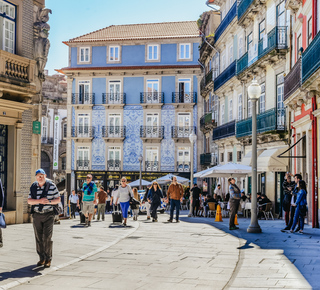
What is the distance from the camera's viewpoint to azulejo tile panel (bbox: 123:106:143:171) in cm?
4781

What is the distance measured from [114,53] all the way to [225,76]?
17.4m

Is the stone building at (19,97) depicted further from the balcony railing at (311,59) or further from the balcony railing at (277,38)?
the balcony railing at (277,38)

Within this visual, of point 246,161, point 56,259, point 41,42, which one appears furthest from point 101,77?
point 56,259

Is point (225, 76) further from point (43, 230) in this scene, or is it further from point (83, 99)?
point (43, 230)

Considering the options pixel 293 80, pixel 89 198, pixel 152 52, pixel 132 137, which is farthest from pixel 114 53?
pixel 89 198

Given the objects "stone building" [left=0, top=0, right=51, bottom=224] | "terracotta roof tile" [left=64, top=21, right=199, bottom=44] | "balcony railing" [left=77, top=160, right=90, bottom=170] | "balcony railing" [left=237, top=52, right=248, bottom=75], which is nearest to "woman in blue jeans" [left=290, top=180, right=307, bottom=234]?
"stone building" [left=0, top=0, right=51, bottom=224]

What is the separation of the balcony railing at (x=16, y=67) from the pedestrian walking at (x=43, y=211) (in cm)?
788

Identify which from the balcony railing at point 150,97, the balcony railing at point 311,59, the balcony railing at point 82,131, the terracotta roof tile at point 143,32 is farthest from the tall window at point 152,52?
the balcony railing at point 311,59

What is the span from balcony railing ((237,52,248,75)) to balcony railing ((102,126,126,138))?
19.7 meters

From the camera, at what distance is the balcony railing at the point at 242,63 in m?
28.4

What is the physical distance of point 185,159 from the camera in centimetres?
4731

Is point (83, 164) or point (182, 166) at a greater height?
point (83, 164)

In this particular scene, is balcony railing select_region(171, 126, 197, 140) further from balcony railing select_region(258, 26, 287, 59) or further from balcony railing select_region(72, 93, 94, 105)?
balcony railing select_region(258, 26, 287, 59)

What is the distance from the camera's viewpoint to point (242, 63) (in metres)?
29.2
